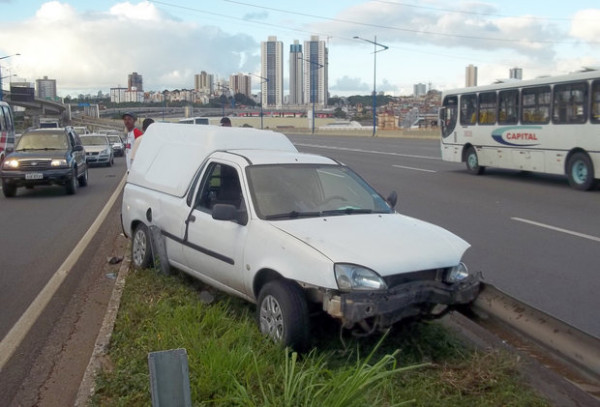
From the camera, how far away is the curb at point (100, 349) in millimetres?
4665

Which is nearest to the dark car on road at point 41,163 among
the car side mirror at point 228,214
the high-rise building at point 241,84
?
the car side mirror at point 228,214

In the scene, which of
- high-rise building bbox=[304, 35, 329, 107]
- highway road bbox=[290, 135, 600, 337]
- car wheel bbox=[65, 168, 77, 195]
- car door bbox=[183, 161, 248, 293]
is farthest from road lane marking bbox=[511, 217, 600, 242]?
high-rise building bbox=[304, 35, 329, 107]

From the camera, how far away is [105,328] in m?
6.00

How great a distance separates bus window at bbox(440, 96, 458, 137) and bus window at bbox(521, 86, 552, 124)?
3.90 metres

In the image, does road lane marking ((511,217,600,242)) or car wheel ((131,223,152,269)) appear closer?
car wheel ((131,223,152,269))

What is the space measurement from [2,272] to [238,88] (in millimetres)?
136761

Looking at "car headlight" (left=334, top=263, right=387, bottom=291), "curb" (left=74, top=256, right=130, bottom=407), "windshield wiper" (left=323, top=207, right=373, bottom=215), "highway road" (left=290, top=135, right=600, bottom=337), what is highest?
"windshield wiper" (left=323, top=207, right=373, bottom=215)

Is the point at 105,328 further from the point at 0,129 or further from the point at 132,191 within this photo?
the point at 0,129

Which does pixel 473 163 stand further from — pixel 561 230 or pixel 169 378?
pixel 169 378

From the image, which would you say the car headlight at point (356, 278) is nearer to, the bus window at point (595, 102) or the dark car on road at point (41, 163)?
the bus window at point (595, 102)

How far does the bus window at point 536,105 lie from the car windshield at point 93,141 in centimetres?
1959

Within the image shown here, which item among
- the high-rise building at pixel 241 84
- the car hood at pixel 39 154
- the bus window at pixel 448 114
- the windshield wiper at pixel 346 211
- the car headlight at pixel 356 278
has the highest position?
the high-rise building at pixel 241 84

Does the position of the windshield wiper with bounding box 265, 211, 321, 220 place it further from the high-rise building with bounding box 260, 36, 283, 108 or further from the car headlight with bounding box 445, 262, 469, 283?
the high-rise building with bounding box 260, 36, 283, 108

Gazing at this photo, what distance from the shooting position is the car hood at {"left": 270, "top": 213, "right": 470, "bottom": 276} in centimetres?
505
